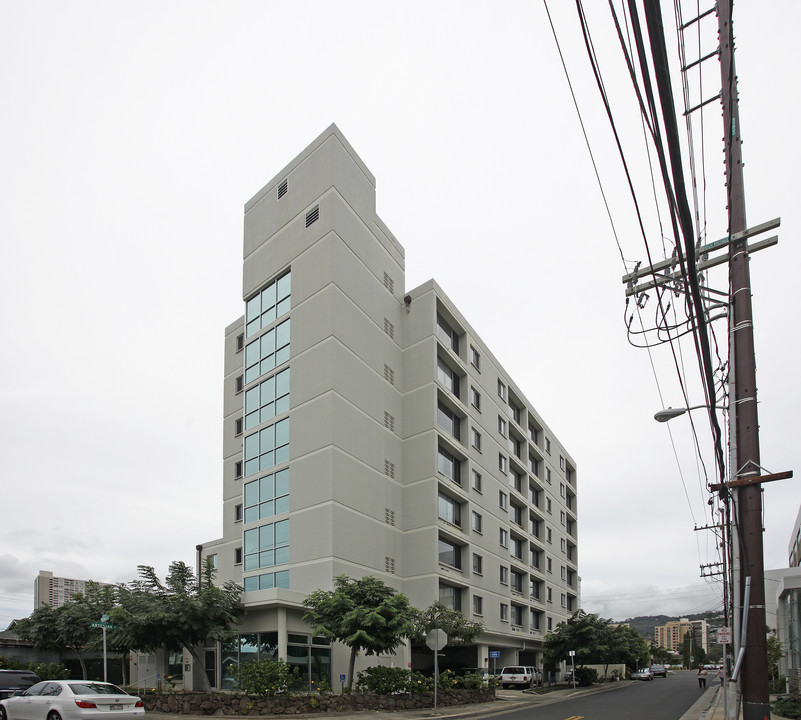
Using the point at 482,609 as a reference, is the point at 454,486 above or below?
above

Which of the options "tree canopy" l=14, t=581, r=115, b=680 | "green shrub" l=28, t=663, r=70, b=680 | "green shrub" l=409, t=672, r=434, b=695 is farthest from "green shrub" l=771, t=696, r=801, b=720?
"green shrub" l=28, t=663, r=70, b=680

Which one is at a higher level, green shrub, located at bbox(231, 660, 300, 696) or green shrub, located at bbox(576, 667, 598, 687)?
green shrub, located at bbox(231, 660, 300, 696)

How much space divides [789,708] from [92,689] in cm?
2256

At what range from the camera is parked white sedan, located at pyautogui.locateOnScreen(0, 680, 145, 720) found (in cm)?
1655

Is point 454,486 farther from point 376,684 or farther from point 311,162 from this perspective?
point 311,162

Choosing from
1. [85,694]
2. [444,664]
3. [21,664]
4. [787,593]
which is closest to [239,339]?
[21,664]

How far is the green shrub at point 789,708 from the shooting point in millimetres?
22962

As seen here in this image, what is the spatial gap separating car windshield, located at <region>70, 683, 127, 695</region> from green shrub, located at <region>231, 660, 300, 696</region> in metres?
5.01

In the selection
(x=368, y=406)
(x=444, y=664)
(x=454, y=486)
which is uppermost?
(x=368, y=406)

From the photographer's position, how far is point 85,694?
1694 centimetres

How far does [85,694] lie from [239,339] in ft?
96.4

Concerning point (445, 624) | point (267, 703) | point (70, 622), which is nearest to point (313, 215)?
point (445, 624)

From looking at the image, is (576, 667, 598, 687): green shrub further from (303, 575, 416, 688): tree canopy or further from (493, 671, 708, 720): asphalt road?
(303, 575, 416, 688): tree canopy

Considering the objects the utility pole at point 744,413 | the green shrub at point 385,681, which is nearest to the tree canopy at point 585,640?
the green shrub at point 385,681
